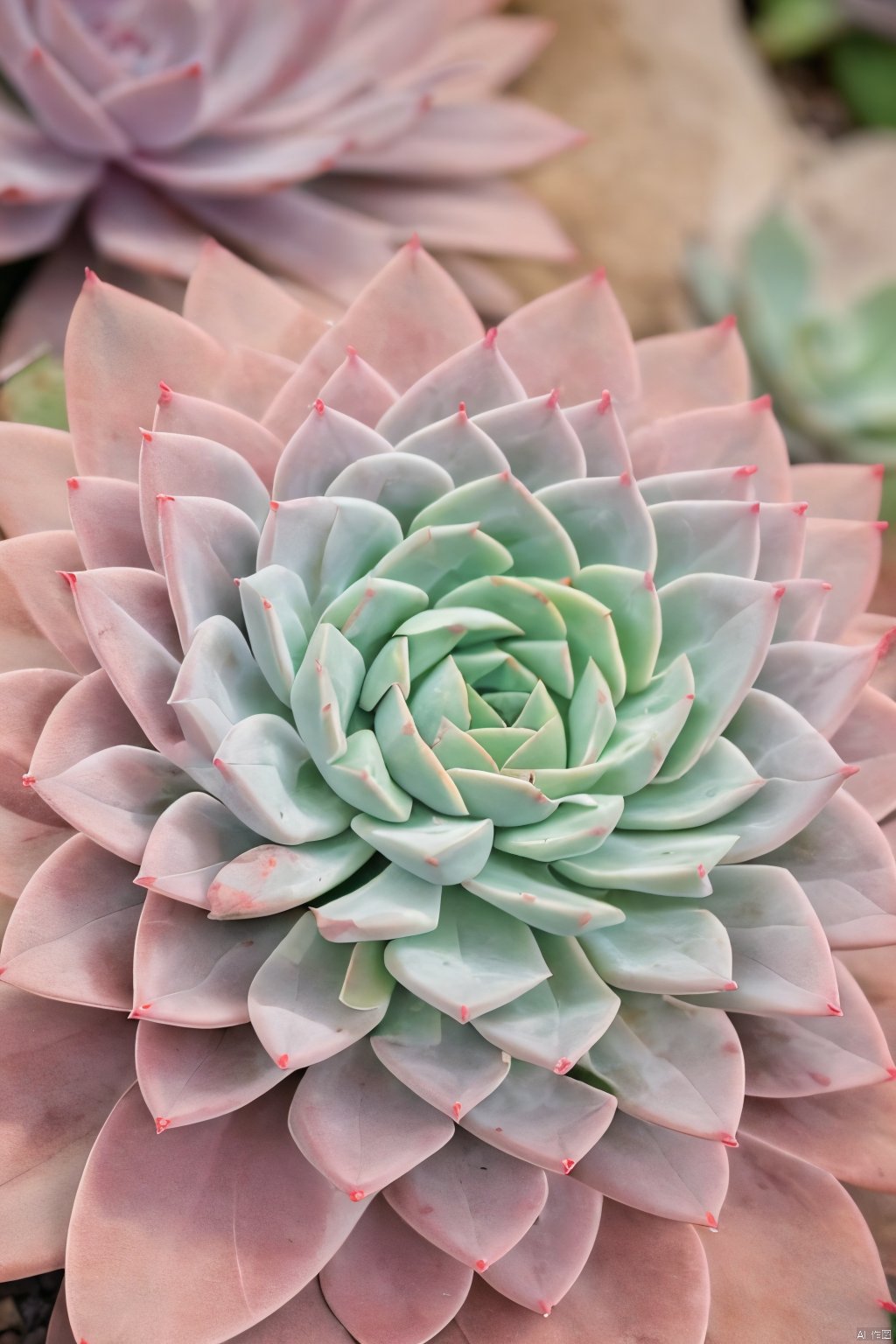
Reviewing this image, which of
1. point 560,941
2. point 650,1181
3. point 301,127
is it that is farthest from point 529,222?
point 650,1181

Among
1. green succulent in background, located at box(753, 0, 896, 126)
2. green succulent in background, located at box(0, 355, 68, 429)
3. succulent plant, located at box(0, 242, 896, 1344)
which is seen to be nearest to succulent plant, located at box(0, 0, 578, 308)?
green succulent in background, located at box(0, 355, 68, 429)

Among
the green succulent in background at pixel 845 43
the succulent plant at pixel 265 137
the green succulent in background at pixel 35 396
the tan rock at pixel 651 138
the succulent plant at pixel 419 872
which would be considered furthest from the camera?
the green succulent in background at pixel 845 43

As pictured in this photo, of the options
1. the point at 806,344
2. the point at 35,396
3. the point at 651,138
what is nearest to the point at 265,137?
the point at 35,396

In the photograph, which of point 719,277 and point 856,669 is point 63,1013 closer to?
point 856,669

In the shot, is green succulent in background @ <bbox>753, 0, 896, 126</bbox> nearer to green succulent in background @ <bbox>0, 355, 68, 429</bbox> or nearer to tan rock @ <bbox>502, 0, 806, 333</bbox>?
tan rock @ <bbox>502, 0, 806, 333</bbox>

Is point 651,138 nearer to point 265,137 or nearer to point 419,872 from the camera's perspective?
point 265,137

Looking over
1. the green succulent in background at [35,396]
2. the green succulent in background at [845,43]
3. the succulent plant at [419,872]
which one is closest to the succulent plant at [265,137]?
the green succulent in background at [35,396]

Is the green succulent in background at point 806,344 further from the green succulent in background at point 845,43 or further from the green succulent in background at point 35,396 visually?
the green succulent in background at point 35,396
